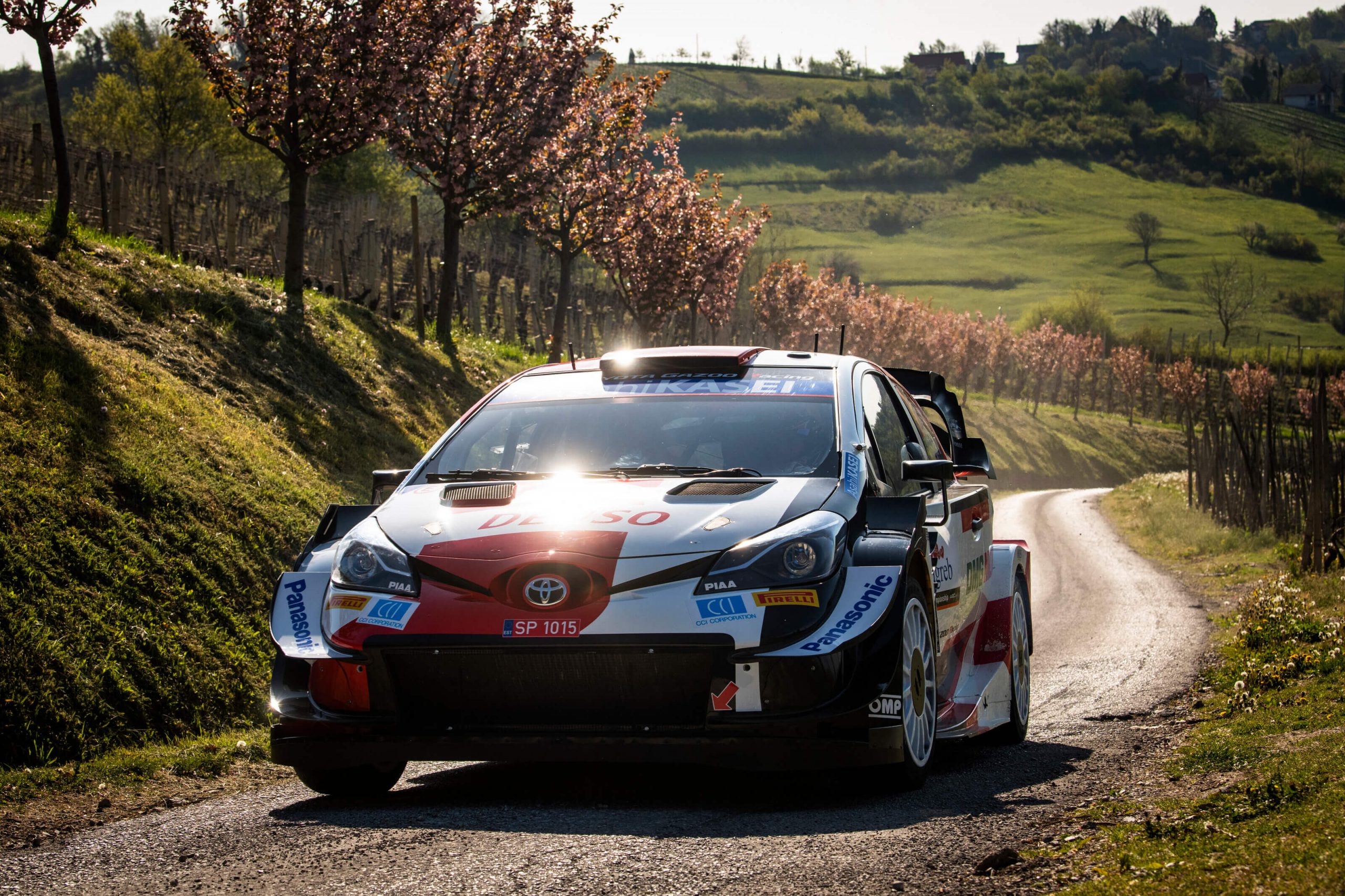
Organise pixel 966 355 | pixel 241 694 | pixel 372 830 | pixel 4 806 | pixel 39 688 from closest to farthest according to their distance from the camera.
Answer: pixel 372 830, pixel 4 806, pixel 39 688, pixel 241 694, pixel 966 355

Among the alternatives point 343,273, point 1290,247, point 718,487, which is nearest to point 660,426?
point 718,487

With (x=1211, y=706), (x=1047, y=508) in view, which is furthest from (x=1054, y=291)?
(x=1211, y=706)

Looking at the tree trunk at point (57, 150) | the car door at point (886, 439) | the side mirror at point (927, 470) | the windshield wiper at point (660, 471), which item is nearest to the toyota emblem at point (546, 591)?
the windshield wiper at point (660, 471)

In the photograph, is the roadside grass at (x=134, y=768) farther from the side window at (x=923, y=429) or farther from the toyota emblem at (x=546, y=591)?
the side window at (x=923, y=429)

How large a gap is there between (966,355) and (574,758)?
377 ft

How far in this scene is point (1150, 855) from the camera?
4.11 metres

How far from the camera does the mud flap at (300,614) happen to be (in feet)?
17.8

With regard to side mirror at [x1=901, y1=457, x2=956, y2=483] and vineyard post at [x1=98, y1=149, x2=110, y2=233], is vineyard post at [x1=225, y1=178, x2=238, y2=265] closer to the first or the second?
vineyard post at [x1=98, y1=149, x2=110, y2=233]

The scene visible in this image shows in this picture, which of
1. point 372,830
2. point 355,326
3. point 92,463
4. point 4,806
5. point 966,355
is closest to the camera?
point 372,830

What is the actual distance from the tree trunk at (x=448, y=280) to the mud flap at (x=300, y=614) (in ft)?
68.3

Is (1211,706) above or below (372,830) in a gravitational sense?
below

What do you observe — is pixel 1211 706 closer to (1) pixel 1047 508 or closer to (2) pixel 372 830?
(2) pixel 372 830

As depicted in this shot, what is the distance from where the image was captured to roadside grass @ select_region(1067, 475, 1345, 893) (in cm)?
379

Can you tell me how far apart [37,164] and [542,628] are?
18284 millimetres
